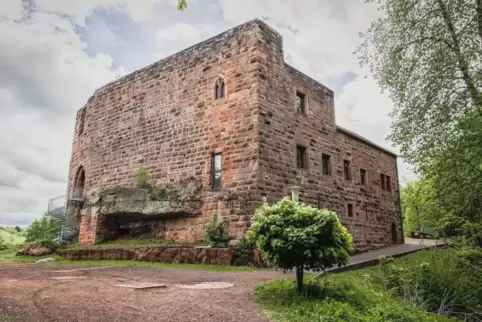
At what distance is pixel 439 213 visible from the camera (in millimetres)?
9125

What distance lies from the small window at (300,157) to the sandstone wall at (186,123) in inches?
95.1

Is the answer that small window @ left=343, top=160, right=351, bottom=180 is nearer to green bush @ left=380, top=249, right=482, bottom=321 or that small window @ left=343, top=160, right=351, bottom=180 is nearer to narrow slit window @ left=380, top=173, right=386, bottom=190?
narrow slit window @ left=380, top=173, right=386, bottom=190

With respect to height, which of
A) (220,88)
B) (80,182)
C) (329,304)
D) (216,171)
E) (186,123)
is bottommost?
(329,304)

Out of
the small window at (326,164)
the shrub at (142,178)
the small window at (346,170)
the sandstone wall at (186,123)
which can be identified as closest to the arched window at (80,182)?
the sandstone wall at (186,123)

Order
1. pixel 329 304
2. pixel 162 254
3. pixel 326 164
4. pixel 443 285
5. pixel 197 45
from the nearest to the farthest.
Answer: pixel 329 304
pixel 443 285
pixel 162 254
pixel 197 45
pixel 326 164

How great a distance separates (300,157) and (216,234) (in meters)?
4.36

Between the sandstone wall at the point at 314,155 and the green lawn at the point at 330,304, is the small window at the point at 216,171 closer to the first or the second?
the sandstone wall at the point at 314,155

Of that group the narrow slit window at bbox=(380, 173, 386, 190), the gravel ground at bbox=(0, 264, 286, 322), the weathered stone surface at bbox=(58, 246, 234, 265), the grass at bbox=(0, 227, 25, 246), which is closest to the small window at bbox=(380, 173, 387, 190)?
the narrow slit window at bbox=(380, 173, 386, 190)

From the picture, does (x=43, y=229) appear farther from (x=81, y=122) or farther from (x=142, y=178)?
(x=142, y=178)

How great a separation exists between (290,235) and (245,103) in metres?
6.73

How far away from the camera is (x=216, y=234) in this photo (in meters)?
10.4

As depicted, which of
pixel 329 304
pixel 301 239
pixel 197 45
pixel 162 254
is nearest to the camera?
pixel 329 304

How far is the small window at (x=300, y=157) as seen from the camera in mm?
12500

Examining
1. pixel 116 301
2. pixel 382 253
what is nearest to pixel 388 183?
pixel 382 253
